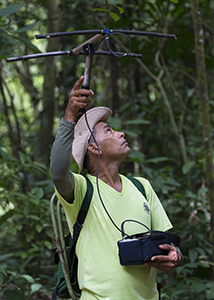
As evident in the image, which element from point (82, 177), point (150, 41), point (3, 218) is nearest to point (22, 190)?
point (3, 218)

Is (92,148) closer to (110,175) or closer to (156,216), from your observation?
(110,175)

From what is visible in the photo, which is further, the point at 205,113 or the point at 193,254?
the point at 193,254

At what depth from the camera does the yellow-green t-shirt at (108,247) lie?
176 cm

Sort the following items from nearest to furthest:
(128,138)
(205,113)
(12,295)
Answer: (12,295), (205,113), (128,138)

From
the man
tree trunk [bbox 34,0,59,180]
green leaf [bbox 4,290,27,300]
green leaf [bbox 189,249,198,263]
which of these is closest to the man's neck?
the man

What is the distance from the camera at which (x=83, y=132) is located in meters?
2.11

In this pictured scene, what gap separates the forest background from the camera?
10.4ft

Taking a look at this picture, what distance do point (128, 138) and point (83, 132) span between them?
3.38 m

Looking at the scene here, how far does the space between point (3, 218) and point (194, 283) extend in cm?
194

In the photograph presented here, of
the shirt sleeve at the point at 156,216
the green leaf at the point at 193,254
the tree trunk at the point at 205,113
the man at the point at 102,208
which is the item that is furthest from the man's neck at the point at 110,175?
the green leaf at the point at 193,254

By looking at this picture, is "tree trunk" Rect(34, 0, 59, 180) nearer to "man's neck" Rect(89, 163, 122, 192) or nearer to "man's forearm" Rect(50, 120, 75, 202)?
"man's neck" Rect(89, 163, 122, 192)

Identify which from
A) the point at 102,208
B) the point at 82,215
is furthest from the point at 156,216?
the point at 82,215

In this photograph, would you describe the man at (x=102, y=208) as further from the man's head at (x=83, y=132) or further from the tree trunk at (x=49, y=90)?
the tree trunk at (x=49, y=90)

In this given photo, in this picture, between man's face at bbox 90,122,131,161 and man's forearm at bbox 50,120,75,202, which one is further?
man's face at bbox 90,122,131,161
